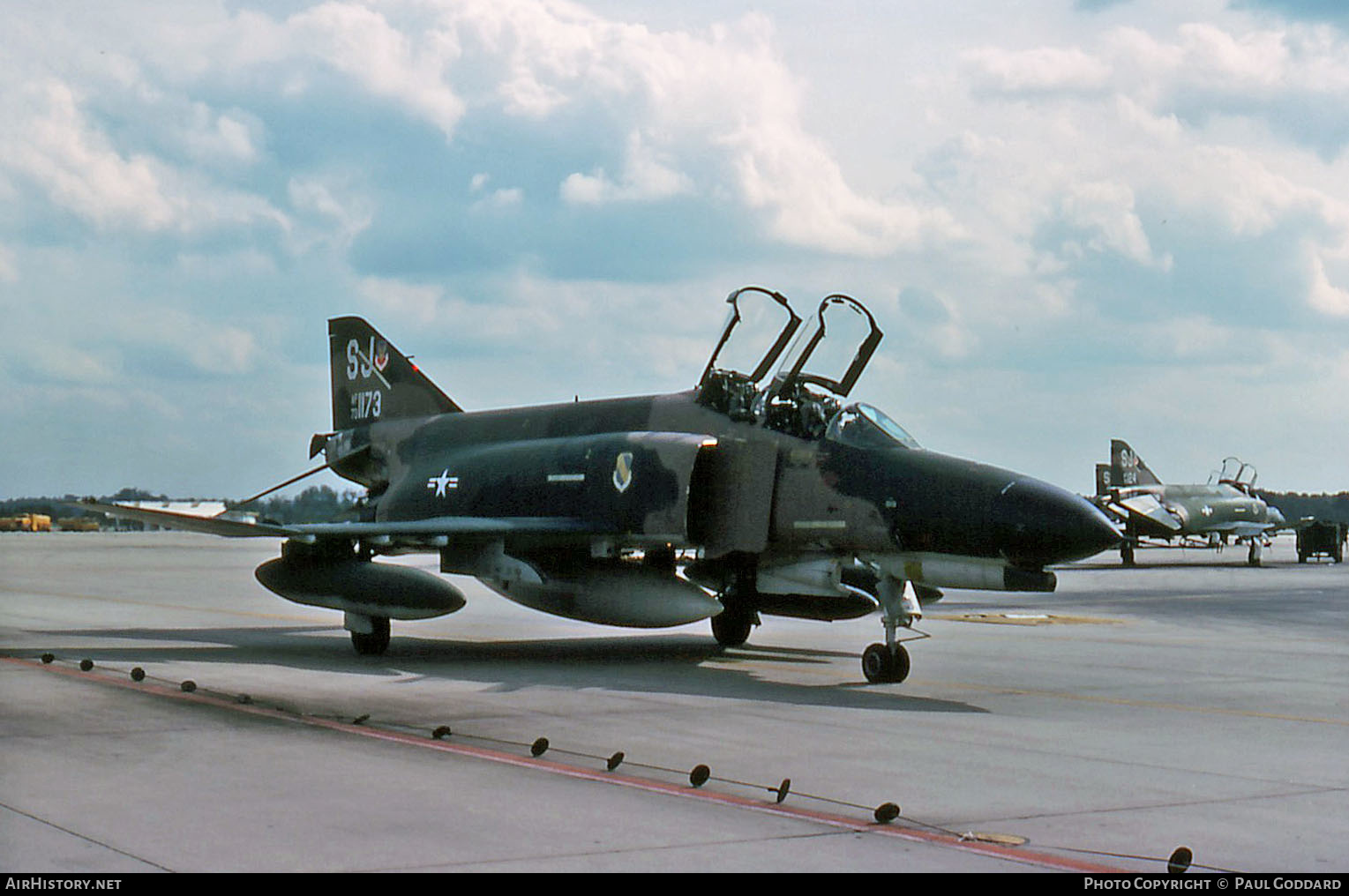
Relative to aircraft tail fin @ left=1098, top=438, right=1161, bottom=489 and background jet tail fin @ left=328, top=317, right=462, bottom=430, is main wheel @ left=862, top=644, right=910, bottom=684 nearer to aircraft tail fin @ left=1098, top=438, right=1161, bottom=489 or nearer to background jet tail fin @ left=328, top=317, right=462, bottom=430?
background jet tail fin @ left=328, top=317, right=462, bottom=430

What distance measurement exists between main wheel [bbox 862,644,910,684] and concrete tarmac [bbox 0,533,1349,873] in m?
0.19

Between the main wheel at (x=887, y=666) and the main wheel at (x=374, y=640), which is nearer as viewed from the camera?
the main wheel at (x=887, y=666)

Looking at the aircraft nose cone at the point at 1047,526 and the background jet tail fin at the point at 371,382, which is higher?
the background jet tail fin at the point at 371,382

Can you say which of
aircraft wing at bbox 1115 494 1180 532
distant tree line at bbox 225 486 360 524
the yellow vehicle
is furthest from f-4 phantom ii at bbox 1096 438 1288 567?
the yellow vehicle

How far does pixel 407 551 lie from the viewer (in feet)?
56.4

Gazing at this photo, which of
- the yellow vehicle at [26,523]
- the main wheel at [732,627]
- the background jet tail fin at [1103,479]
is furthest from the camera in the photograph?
the yellow vehicle at [26,523]

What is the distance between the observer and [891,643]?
44.1ft

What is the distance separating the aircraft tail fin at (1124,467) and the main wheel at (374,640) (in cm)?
4607

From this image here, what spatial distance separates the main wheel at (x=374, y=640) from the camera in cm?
1594

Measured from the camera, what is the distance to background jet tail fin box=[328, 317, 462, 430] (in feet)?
66.0

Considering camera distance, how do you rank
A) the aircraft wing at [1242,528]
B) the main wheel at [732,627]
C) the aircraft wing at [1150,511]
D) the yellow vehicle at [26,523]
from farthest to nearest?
the yellow vehicle at [26,523], the aircraft wing at [1242,528], the aircraft wing at [1150,511], the main wheel at [732,627]

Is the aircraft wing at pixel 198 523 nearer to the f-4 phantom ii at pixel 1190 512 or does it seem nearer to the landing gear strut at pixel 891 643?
the landing gear strut at pixel 891 643

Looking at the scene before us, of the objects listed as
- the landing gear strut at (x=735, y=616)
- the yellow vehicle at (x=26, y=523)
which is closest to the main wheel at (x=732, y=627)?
the landing gear strut at (x=735, y=616)
